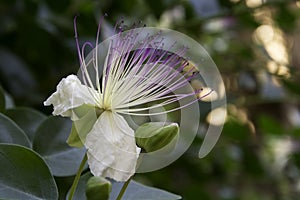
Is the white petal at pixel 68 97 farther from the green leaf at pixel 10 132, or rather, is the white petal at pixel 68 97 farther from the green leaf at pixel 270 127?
the green leaf at pixel 270 127

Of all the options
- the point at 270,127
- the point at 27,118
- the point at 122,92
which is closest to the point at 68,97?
the point at 122,92

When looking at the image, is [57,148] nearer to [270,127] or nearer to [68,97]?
[68,97]

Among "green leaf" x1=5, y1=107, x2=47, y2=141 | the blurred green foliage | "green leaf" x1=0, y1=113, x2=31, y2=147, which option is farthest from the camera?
the blurred green foliage

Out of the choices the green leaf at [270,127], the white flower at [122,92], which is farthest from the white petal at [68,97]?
the green leaf at [270,127]

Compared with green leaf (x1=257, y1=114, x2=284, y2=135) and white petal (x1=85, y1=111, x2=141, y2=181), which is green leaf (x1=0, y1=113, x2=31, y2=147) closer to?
white petal (x1=85, y1=111, x2=141, y2=181)

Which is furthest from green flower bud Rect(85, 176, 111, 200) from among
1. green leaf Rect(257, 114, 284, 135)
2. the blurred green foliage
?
green leaf Rect(257, 114, 284, 135)

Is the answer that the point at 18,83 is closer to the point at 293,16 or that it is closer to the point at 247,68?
the point at 247,68

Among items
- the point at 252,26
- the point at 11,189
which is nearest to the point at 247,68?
the point at 252,26
